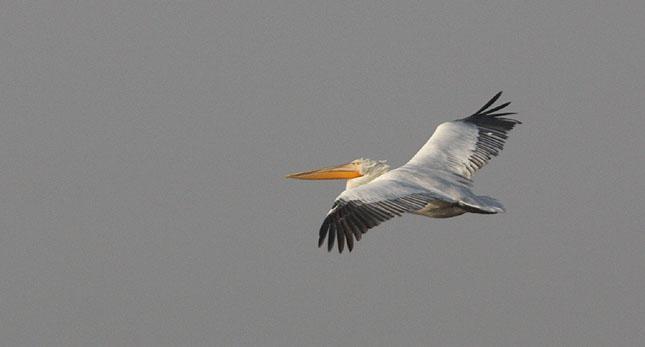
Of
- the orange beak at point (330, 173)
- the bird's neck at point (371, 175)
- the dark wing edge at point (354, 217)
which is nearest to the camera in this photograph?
the dark wing edge at point (354, 217)

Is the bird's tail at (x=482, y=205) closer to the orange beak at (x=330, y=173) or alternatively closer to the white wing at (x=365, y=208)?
the white wing at (x=365, y=208)

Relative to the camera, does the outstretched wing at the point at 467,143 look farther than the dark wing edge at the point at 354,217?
Yes

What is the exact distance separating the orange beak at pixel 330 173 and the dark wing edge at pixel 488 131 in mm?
1543

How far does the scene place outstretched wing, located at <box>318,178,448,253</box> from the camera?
9602mm

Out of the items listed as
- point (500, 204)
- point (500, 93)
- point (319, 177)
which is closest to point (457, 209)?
point (500, 204)

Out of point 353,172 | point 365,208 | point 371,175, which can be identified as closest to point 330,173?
point 353,172

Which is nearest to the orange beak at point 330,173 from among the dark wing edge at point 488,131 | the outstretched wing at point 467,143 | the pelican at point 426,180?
the pelican at point 426,180

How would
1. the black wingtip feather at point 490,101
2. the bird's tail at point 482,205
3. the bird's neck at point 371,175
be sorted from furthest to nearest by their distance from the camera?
the black wingtip feather at point 490,101, the bird's neck at point 371,175, the bird's tail at point 482,205

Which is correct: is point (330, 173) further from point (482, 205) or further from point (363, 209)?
point (363, 209)

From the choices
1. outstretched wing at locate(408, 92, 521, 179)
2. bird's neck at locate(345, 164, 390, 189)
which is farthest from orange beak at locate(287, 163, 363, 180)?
outstretched wing at locate(408, 92, 521, 179)

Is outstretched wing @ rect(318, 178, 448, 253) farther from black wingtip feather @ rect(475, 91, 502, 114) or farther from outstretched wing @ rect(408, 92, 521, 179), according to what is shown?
black wingtip feather @ rect(475, 91, 502, 114)

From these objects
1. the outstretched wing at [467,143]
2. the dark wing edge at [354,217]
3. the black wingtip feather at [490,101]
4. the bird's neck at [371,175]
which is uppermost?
the black wingtip feather at [490,101]

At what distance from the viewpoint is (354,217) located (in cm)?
969

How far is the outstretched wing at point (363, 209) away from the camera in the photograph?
9.60m
